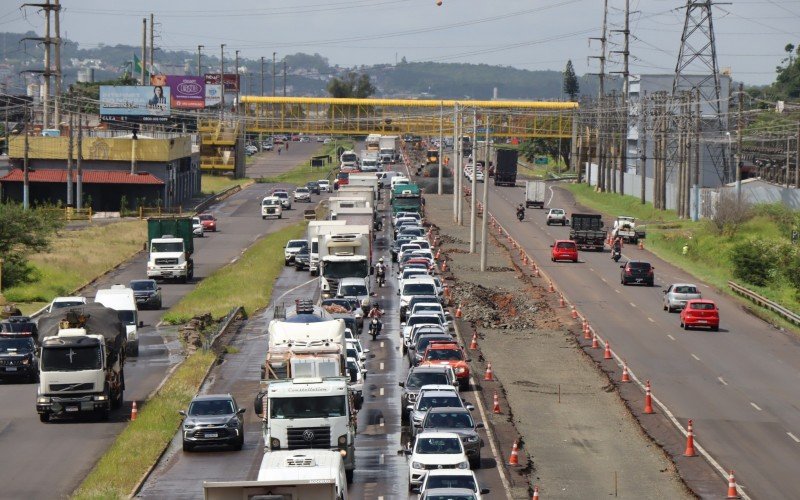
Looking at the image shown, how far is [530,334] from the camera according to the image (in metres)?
59.8

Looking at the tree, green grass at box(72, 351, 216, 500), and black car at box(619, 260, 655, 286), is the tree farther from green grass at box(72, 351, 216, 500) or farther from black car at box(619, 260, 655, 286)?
black car at box(619, 260, 655, 286)

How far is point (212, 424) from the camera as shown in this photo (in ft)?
119

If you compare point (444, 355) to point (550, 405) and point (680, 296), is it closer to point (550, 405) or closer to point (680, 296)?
point (550, 405)

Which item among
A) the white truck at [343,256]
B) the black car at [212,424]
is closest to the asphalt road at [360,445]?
the black car at [212,424]

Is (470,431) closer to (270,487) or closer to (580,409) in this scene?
(580,409)

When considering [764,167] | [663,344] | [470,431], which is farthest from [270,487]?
[764,167]

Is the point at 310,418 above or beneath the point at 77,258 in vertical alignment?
above

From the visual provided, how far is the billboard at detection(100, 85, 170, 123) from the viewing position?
164m

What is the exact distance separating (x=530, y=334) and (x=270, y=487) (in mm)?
39151

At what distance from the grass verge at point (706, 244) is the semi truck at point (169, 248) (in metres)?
28.9

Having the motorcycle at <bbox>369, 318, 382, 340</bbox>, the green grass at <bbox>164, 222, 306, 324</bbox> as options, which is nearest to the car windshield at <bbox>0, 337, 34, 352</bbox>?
the motorcycle at <bbox>369, 318, 382, 340</bbox>

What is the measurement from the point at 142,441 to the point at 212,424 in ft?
6.71

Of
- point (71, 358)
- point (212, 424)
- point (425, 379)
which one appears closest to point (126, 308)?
point (71, 358)

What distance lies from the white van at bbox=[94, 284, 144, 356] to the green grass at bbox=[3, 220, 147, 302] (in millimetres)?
14396
